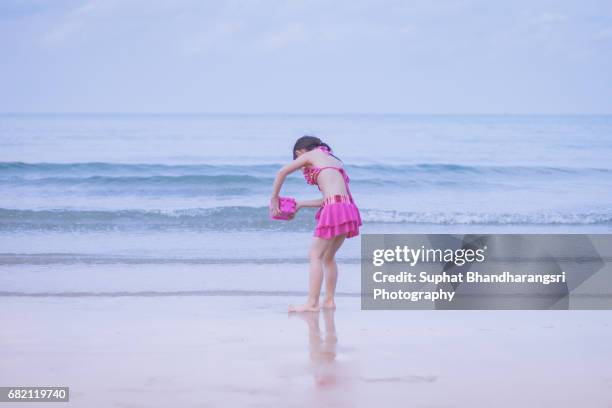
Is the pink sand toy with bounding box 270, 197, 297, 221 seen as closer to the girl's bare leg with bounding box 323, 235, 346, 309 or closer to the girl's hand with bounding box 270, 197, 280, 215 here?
the girl's hand with bounding box 270, 197, 280, 215

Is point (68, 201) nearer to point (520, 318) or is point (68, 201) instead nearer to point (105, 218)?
point (105, 218)

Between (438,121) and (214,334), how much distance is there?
25.3 m

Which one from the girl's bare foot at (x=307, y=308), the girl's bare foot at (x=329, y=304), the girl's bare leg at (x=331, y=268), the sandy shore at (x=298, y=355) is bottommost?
the sandy shore at (x=298, y=355)

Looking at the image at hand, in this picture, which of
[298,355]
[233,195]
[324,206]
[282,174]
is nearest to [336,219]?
[324,206]

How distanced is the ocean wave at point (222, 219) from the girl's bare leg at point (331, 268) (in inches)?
158

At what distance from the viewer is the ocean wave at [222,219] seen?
10.1 m

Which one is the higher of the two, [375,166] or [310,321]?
[375,166]

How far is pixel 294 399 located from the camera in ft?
11.5

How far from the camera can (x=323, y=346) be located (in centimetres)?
446

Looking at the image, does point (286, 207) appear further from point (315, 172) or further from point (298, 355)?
point (298, 355)

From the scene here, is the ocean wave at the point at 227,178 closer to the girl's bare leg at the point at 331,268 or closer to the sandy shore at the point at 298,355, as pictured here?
the girl's bare leg at the point at 331,268

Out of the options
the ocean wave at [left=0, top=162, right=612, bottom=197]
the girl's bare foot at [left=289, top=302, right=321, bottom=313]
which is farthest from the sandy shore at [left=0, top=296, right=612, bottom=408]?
the ocean wave at [left=0, top=162, right=612, bottom=197]

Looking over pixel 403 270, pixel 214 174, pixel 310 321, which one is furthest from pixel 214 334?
pixel 214 174

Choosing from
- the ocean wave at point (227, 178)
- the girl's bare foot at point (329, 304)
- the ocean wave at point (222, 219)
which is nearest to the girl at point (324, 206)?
the girl's bare foot at point (329, 304)
